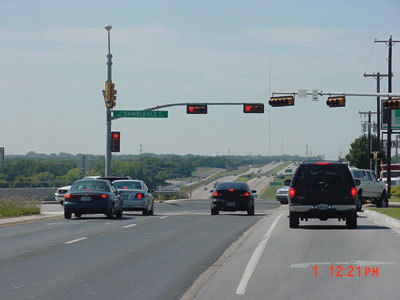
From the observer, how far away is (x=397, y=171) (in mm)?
120375

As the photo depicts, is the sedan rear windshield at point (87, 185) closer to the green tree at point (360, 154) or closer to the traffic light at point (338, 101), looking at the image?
the traffic light at point (338, 101)

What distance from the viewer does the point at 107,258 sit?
1614cm

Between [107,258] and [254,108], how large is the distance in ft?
111

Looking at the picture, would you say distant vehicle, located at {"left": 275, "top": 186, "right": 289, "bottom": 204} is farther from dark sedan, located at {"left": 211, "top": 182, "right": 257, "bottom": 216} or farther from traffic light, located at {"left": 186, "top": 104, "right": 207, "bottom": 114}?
dark sedan, located at {"left": 211, "top": 182, "right": 257, "bottom": 216}

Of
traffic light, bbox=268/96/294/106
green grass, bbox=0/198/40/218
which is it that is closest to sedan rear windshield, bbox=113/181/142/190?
green grass, bbox=0/198/40/218

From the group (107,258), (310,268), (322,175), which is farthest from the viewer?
(322,175)

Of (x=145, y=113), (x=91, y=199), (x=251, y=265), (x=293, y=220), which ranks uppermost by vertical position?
(x=145, y=113)

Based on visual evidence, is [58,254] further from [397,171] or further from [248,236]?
[397,171]

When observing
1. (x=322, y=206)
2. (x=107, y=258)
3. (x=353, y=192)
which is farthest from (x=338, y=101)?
(x=107, y=258)

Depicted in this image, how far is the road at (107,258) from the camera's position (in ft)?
38.7

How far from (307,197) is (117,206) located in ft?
32.3

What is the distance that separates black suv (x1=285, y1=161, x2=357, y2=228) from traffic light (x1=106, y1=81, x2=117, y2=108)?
82.3 feet

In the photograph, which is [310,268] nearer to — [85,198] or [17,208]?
[85,198]
